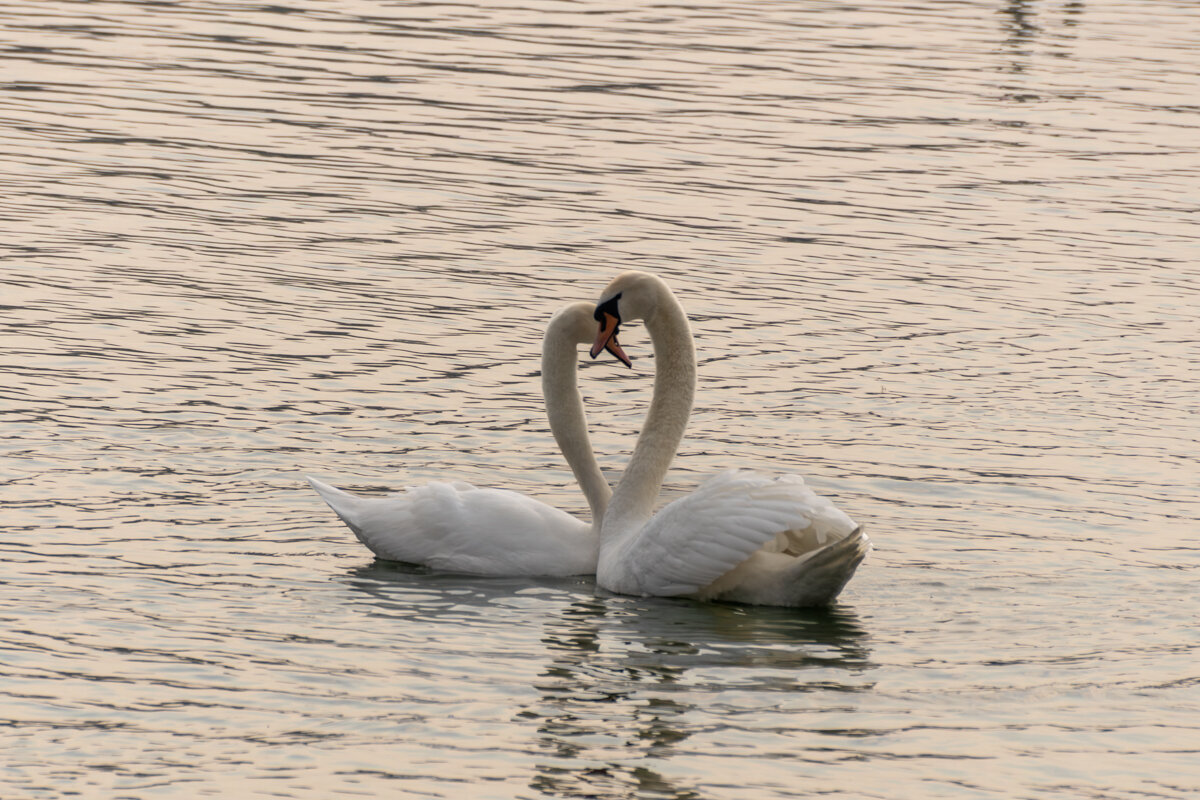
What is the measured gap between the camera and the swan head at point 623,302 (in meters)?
10.7

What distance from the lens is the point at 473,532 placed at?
10.5 m

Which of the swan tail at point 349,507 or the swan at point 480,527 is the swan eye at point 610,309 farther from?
the swan tail at point 349,507

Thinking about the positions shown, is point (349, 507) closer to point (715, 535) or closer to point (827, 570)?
point (715, 535)

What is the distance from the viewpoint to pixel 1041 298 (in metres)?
17.2

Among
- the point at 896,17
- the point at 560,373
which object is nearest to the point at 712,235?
the point at 560,373

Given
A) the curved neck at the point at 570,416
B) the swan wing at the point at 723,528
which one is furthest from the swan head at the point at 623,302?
the swan wing at the point at 723,528

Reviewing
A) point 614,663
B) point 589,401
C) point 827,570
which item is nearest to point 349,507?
point 614,663

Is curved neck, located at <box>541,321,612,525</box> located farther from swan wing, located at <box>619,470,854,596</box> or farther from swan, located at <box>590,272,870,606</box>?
swan wing, located at <box>619,470,854,596</box>

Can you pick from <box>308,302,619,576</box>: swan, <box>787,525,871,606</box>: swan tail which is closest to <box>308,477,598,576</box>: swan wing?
<box>308,302,619,576</box>: swan

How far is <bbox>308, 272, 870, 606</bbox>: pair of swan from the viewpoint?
9.81 metres

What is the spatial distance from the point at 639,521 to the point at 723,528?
947 mm

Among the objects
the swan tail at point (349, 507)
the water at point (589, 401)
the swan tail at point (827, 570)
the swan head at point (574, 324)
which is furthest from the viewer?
the swan head at point (574, 324)

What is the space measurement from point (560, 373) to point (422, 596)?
5.06 feet

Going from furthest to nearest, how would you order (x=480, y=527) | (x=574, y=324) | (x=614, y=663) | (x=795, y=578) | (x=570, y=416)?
1. (x=570, y=416)
2. (x=574, y=324)
3. (x=480, y=527)
4. (x=795, y=578)
5. (x=614, y=663)
